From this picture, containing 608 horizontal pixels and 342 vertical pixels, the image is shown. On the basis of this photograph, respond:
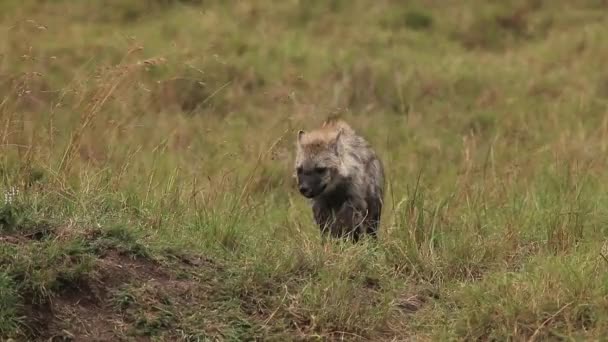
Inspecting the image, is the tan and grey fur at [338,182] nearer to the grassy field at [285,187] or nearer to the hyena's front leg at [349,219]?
the hyena's front leg at [349,219]

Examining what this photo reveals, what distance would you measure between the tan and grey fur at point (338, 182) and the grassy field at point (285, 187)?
0.65 ft

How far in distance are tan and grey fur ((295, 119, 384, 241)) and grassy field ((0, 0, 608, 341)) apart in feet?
0.65

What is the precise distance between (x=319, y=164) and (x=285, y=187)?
1.95 meters

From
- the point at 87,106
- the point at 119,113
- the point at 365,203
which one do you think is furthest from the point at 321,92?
the point at 87,106

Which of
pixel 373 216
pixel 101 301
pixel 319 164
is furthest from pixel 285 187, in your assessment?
pixel 101 301

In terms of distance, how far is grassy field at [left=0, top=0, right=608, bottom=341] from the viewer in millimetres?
4828

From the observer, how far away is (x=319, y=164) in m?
6.79

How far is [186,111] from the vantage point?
10688 mm

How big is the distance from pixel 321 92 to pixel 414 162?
195 centimetres

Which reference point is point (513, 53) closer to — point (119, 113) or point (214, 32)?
point (214, 32)

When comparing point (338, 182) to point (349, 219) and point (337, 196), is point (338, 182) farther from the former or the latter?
point (349, 219)

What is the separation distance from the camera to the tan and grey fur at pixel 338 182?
22.3ft

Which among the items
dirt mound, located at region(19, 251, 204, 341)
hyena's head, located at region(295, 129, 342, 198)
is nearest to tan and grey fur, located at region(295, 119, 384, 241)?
hyena's head, located at region(295, 129, 342, 198)

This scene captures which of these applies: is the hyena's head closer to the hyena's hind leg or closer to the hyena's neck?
the hyena's neck
